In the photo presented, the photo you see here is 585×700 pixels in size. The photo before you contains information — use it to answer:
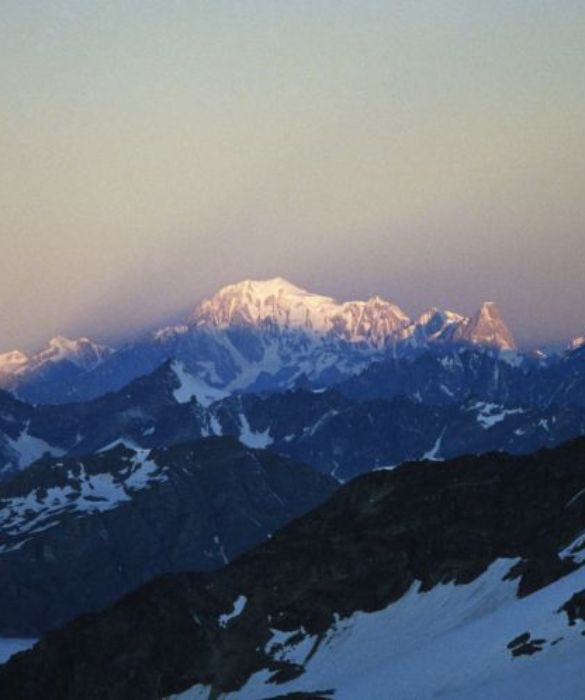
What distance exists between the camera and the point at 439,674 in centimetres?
17450

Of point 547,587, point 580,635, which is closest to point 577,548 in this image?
point 547,587

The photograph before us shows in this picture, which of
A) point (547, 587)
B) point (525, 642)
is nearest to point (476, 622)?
point (547, 587)

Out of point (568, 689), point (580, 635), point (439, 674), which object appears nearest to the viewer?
point (568, 689)

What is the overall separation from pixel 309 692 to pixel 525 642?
36.9 m

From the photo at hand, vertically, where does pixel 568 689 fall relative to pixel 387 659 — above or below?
above

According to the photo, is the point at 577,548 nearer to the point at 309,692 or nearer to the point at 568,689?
the point at 309,692

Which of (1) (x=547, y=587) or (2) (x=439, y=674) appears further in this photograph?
(1) (x=547, y=587)

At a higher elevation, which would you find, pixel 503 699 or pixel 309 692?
pixel 503 699

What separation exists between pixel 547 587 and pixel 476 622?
36.3ft

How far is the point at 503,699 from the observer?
15075 cm

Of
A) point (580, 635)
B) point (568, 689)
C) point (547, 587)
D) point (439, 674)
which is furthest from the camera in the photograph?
point (547, 587)

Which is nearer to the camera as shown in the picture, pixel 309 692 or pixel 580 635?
pixel 580 635

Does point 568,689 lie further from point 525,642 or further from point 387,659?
point 387,659

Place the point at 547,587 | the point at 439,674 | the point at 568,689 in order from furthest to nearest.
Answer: the point at 547,587
the point at 439,674
the point at 568,689
